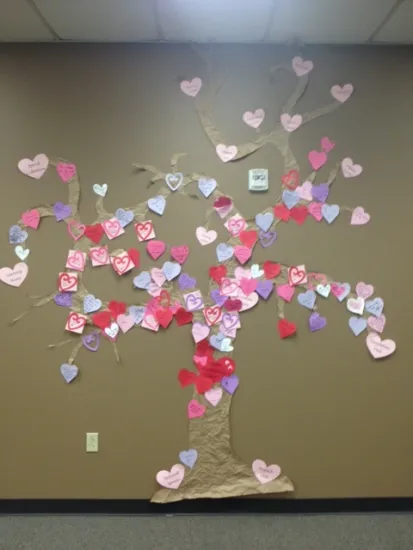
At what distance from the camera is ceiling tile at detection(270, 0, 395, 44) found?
209 centimetres

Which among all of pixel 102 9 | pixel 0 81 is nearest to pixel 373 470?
pixel 102 9

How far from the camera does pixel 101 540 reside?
2.29 metres

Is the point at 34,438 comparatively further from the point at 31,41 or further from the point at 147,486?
the point at 31,41

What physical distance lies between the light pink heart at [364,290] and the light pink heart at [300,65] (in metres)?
1.07

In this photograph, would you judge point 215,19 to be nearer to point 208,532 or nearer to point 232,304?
point 232,304

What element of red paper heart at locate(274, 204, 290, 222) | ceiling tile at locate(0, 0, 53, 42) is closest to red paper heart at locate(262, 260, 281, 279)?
red paper heart at locate(274, 204, 290, 222)

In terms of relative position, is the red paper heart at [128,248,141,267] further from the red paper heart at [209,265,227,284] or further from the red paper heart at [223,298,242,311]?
the red paper heart at [223,298,242,311]

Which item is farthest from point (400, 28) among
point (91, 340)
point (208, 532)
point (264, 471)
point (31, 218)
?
point (208, 532)

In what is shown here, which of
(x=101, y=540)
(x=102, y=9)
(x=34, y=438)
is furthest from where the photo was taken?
(x=34, y=438)

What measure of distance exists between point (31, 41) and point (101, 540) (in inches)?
94.2

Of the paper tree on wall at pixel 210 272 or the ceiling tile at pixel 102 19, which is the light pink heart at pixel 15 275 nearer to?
the paper tree on wall at pixel 210 272

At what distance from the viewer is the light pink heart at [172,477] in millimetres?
2418

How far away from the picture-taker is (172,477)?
2.42m

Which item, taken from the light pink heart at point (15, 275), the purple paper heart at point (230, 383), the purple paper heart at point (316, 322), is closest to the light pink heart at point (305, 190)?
the purple paper heart at point (316, 322)
